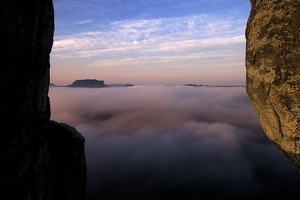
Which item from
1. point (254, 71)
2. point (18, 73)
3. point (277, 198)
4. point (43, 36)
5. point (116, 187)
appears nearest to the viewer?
point (254, 71)

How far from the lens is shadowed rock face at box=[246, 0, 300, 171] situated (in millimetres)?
10805

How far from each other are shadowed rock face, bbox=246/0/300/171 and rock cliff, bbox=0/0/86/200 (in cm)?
1428

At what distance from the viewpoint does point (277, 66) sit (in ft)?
37.7

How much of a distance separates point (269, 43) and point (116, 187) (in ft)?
663

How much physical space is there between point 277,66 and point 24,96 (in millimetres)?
15635

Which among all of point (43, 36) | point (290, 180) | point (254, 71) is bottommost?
point (290, 180)

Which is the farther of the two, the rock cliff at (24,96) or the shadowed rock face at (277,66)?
the rock cliff at (24,96)

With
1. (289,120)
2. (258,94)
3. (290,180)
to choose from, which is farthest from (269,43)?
(290,180)

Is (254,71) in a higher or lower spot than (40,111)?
higher

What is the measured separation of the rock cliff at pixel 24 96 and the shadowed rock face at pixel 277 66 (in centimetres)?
1428

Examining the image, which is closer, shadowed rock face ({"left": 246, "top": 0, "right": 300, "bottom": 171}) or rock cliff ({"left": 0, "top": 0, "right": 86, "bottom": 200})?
shadowed rock face ({"left": 246, "top": 0, "right": 300, "bottom": 171})

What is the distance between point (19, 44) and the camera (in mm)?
13914

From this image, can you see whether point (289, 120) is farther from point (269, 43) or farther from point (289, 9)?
point (289, 9)

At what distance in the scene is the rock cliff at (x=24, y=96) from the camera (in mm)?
13375
